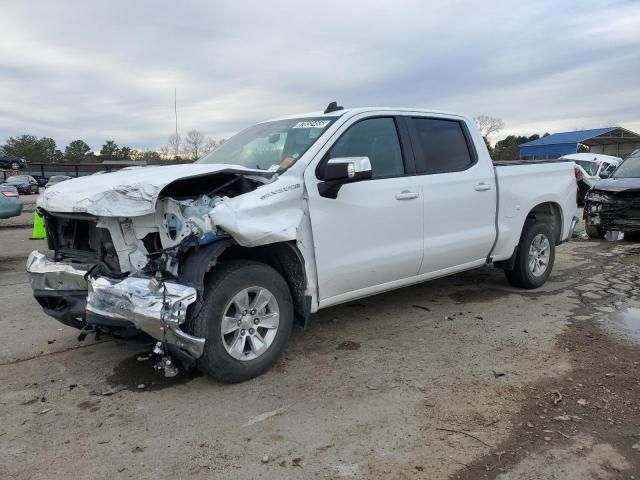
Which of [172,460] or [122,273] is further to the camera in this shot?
[122,273]

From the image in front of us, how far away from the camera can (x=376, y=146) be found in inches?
184

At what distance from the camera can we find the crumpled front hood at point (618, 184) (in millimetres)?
9934

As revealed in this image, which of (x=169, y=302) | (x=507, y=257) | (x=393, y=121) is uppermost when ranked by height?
(x=393, y=121)

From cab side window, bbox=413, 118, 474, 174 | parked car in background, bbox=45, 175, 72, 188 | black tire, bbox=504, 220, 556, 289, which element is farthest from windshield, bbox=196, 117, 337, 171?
black tire, bbox=504, 220, 556, 289

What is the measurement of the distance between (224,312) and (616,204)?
30.0 feet

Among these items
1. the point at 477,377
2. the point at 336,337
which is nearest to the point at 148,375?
the point at 336,337

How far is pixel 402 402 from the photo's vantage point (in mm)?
3543

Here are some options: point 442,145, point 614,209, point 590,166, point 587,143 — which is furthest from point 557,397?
point 587,143

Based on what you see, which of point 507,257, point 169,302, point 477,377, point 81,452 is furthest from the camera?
point 507,257

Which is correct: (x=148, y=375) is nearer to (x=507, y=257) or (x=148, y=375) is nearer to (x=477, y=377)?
(x=477, y=377)

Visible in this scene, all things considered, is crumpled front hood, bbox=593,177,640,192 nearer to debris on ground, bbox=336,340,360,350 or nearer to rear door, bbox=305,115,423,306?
rear door, bbox=305,115,423,306

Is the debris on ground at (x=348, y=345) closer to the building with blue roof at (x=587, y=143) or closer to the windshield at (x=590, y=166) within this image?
the windshield at (x=590, y=166)

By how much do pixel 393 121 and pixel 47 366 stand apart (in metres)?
3.59

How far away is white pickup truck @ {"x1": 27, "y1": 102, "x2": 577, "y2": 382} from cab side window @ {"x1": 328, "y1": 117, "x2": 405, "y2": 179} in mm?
13
